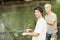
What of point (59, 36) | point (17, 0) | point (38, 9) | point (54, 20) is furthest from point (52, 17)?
point (17, 0)

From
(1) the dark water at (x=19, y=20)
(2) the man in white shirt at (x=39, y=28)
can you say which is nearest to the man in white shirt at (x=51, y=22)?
(2) the man in white shirt at (x=39, y=28)

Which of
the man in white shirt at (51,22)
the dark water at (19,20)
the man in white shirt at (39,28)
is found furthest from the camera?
the dark water at (19,20)

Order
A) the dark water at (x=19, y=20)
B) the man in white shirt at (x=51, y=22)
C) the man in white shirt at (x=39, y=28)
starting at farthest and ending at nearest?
the dark water at (x=19, y=20), the man in white shirt at (x=51, y=22), the man in white shirt at (x=39, y=28)

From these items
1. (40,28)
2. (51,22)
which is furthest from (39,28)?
(51,22)

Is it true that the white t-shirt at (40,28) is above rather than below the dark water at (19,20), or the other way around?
above

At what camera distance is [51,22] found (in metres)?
4.08

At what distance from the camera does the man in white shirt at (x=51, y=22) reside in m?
4.07

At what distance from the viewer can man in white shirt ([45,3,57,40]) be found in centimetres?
407

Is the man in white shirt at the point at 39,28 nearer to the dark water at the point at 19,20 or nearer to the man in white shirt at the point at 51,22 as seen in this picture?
the man in white shirt at the point at 51,22

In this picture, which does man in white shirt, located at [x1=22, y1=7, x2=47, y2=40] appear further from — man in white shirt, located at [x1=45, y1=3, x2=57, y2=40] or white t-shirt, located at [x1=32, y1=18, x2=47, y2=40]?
man in white shirt, located at [x1=45, y1=3, x2=57, y2=40]

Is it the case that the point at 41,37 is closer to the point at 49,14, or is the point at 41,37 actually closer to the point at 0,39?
the point at 49,14

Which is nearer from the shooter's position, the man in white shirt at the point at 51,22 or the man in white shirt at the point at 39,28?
the man in white shirt at the point at 39,28

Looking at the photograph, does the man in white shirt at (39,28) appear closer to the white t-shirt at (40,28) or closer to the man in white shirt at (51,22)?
the white t-shirt at (40,28)

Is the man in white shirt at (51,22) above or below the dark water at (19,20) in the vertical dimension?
above
